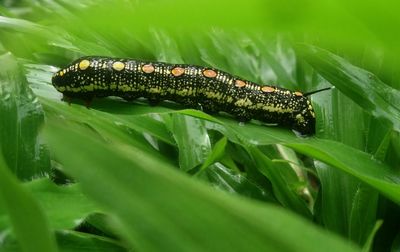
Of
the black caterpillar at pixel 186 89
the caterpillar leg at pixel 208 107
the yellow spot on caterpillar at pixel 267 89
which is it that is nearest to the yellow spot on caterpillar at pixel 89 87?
the black caterpillar at pixel 186 89

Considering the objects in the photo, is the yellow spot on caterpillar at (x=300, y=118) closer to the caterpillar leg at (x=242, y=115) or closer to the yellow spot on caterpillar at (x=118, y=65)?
the caterpillar leg at (x=242, y=115)

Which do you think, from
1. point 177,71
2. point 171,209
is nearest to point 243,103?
point 177,71

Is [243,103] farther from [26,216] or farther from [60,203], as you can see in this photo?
[26,216]

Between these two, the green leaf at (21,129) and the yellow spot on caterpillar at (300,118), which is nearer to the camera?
the green leaf at (21,129)

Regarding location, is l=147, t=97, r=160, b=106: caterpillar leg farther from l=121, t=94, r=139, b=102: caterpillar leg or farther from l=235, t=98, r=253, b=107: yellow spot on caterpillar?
l=235, t=98, r=253, b=107: yellow spot on caterpillar

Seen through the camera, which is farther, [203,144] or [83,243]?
[203,144]
